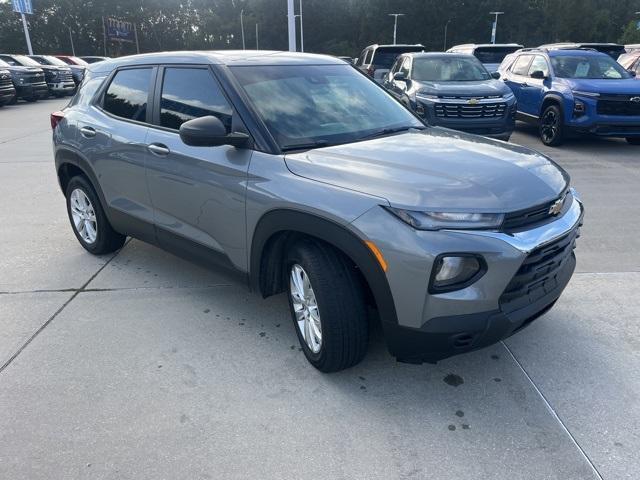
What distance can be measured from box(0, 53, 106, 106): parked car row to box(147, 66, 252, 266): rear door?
13376mm

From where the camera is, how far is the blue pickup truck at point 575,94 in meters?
8.97

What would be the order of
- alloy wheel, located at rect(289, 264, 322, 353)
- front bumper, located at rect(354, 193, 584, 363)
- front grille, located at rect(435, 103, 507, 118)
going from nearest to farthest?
front bumper, located at rect(354, 193, 584, 363) < alloy wheel, located at rect(289, 264, 322, 353) < front grille, located at rect(435, 103, 507, 118)

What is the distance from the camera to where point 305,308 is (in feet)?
9.95

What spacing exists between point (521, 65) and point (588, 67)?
5.22 feet

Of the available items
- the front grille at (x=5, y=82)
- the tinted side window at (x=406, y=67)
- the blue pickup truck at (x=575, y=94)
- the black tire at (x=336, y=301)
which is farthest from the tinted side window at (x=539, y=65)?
the front grille at (x=5, y=82)

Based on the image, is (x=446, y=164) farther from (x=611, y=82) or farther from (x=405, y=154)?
(x=611, y=82)

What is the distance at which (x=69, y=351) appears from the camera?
333 centimetres

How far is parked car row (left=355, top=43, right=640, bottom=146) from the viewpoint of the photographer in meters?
9.00

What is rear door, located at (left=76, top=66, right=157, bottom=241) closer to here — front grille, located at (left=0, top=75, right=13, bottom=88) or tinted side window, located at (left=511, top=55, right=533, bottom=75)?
tinted side window, located at (left=511, top=55, right=533, bottom=75)

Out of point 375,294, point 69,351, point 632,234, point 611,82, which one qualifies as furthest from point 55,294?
point 611,82

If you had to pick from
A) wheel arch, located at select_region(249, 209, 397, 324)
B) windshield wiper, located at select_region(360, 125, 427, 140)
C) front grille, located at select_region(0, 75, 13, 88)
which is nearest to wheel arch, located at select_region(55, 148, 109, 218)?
wheel arch, located at select_region(249, 209, 397, 324)

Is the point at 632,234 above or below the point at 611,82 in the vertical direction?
below

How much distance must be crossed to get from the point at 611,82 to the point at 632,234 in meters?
5.24

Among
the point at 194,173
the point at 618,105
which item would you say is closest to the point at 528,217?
the point at 194,173
